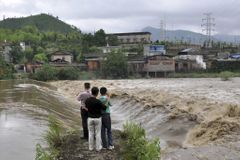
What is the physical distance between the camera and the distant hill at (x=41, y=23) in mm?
188000

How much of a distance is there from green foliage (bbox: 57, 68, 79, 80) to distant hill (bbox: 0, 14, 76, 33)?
107493mm

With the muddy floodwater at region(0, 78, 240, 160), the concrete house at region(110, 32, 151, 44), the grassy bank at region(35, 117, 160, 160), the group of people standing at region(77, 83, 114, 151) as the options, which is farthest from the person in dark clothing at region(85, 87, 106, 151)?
the concrete house at region(110, 32, 151, 44)

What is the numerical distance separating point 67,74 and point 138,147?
7112 centimetres

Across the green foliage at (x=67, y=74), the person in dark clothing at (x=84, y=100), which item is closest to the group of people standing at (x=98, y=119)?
the person in dark clothing at (x=84, y=100)

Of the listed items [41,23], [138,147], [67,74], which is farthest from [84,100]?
[41,23]

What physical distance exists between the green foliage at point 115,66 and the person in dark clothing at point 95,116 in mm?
73137

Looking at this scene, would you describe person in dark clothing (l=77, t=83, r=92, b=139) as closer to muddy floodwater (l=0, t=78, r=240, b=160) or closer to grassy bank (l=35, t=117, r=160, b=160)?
grassy bank (l=35, t=117, r=160, b=160)

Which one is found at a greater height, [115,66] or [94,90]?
[94,90]

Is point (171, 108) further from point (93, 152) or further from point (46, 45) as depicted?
point (46, 45)

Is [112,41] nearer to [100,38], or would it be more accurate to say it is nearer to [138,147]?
[100,38]

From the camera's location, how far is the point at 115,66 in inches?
3344

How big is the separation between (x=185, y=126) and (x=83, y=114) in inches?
336

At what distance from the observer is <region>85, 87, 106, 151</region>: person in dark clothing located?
10.8m

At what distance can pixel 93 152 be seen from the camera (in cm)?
1115
